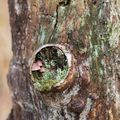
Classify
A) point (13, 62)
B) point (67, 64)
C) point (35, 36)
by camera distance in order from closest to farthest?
point (67, 64), point (35, 36), point (13, 62)

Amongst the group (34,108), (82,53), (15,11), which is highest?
(15,11)

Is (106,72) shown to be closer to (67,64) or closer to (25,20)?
(67,64)

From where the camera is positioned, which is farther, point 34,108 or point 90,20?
point 34,108

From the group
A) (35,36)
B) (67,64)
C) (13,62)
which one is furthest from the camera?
(13,62)

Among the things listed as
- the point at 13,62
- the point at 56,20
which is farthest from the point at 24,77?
the point at 56,20

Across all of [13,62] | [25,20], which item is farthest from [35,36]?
[13,62]

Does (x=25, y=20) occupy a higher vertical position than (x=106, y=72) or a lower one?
higher
